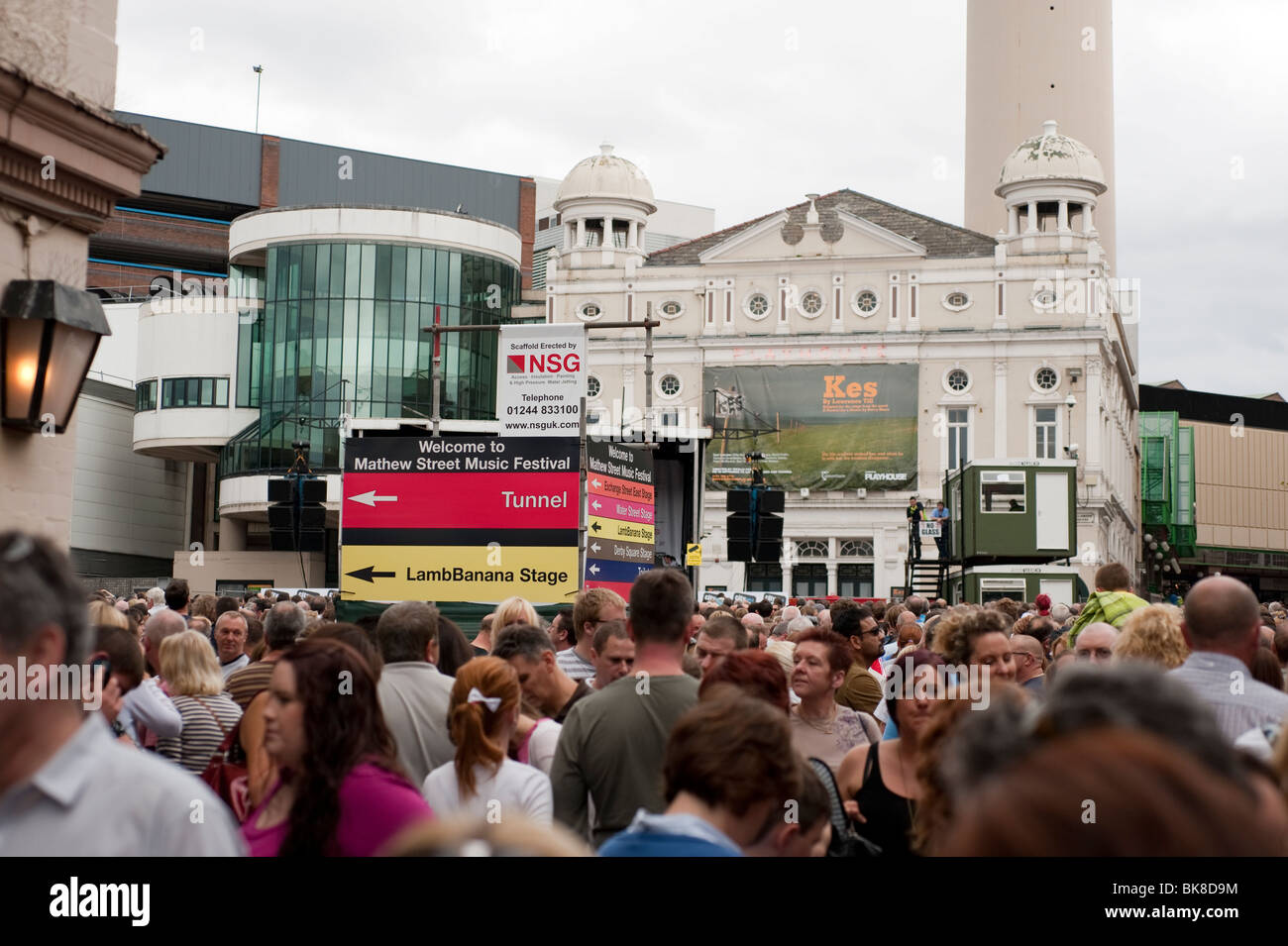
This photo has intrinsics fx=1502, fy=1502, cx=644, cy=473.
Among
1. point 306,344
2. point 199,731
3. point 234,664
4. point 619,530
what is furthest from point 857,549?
point 199,731

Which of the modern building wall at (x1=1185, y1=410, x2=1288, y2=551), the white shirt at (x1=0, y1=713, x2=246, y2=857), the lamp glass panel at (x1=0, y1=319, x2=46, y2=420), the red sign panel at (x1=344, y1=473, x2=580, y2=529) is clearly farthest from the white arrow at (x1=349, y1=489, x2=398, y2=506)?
the modern building wall at (x1=1185, y1=410, x2=1288, y2=551)

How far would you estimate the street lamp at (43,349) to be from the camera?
22.3ft

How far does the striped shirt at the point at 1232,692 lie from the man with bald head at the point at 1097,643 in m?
2.17

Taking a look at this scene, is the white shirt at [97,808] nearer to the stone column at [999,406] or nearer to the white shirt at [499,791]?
the white shirt at [499,791]

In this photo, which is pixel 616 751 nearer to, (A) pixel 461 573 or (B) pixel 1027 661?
(B) pixel 1027 661

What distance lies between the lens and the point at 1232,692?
5469mm

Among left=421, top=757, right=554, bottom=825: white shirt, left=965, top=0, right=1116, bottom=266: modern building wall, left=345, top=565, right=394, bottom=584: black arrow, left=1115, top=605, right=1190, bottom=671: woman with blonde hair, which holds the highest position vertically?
left=965, top=0, right=1116, bottom=266: modern building wall

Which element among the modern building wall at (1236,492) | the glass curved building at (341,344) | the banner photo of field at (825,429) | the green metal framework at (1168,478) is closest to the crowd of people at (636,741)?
the banner photo of field at (825,429)

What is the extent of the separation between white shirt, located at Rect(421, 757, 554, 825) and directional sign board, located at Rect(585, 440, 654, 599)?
38.2 ft

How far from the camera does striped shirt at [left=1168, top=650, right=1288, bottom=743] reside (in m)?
5.36

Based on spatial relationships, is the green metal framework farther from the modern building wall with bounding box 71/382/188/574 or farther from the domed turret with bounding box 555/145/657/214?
the modern building wall with bounding box 71/382/188/574

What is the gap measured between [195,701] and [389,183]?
271 feet

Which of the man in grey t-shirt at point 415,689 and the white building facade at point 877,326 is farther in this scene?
the white building facade at point 877,326

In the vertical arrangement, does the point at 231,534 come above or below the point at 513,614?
above
